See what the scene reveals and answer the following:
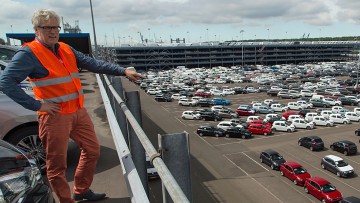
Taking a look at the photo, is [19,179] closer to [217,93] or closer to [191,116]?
[191,116]

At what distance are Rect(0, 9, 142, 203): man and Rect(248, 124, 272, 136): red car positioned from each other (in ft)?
87.3

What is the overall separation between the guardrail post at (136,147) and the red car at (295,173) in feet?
56.8

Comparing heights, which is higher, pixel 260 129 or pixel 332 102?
pixel 260 129

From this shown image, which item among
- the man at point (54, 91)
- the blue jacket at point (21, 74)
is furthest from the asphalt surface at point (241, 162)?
the blue jacket at point (21, 74)

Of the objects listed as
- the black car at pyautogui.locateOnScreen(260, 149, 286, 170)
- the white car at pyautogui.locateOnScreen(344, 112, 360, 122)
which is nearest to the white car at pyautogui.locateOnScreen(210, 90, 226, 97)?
the white car at pyautogui.locateOnScreen(344, 112, 360, 122)

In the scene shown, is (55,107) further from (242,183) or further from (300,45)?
(300,45)

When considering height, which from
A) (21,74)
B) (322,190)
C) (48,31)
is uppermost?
(48,31)

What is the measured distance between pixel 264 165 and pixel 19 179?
20.4 meters

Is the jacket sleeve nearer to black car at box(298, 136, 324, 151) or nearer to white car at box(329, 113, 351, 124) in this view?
black car at box(298, 136, 324, 151)

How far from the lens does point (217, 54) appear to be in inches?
3895

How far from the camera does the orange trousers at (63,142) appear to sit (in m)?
2.90

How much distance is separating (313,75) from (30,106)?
3183 inches

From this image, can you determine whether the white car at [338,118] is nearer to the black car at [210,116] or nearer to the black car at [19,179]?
the black car at [210,116]

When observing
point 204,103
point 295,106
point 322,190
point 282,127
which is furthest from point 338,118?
point 322,190
